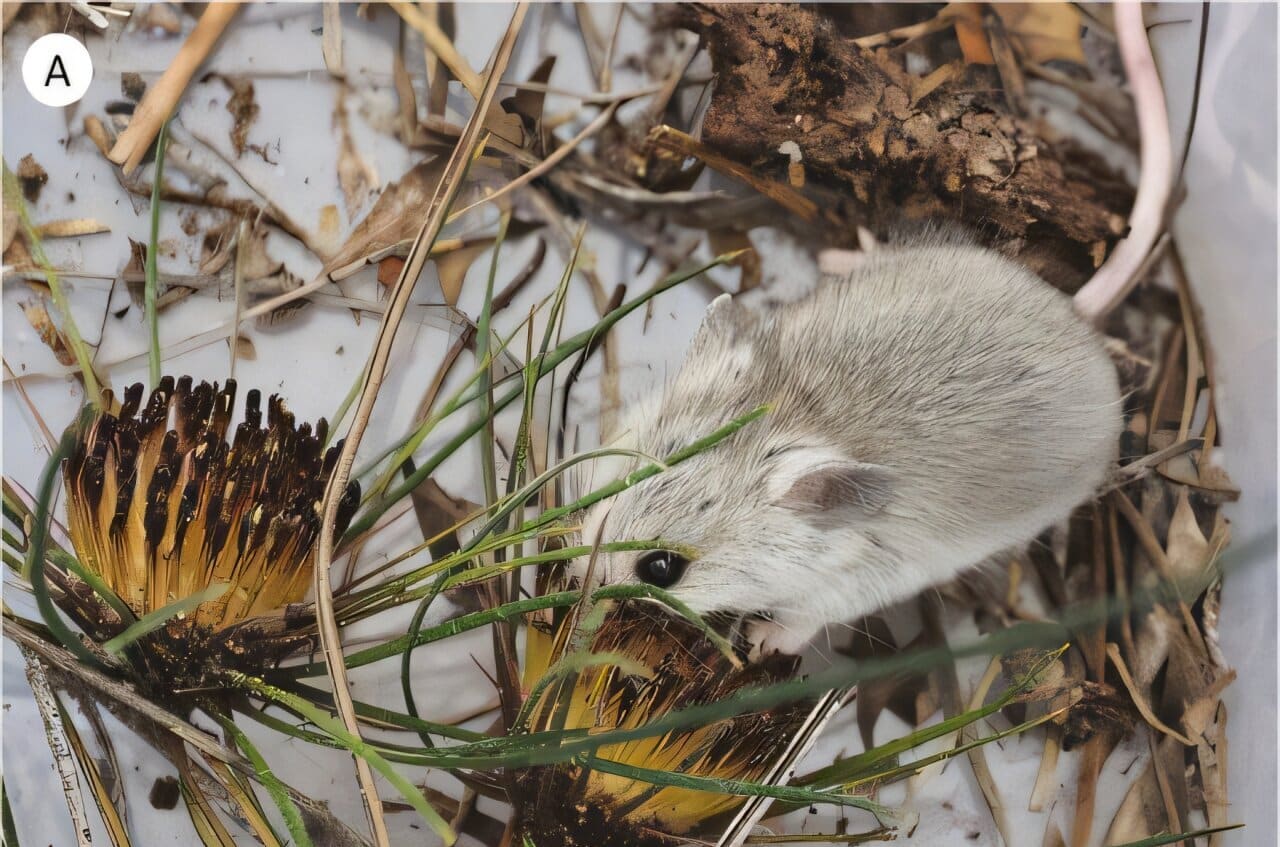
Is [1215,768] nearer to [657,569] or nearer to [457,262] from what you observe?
[657,569]

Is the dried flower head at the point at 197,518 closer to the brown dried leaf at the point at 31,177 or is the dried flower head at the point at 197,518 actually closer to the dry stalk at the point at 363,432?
the dry stalk at the point at 363,432

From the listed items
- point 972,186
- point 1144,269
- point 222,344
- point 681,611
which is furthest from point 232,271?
point 1144,269

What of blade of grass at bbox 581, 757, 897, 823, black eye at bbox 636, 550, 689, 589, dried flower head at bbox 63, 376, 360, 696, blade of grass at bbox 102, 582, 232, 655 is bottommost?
blade of grass at bbox 581, 757, 897, 823

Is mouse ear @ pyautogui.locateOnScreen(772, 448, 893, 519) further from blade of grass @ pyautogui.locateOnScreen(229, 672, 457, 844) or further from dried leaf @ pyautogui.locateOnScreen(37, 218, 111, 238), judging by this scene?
dried leaf @ pyautogui.locateOnScreen(37, 218, 111, 238)

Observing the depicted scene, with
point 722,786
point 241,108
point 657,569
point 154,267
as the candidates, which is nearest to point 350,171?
point 241,108

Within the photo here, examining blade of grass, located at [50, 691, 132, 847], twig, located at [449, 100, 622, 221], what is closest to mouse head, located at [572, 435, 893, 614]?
twig, located at [449, 100, 622, 221]

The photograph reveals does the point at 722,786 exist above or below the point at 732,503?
below
